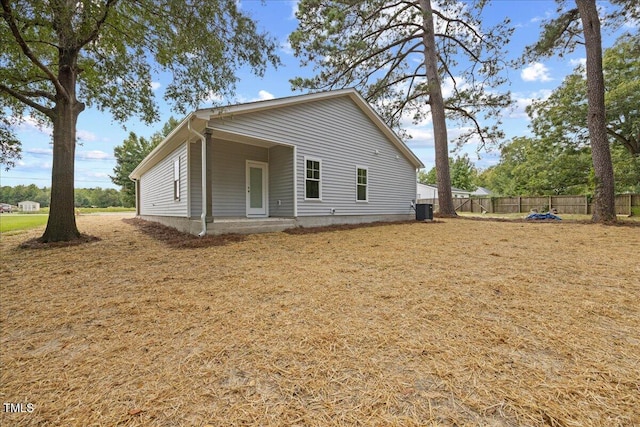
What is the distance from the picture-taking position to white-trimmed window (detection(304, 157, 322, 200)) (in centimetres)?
913

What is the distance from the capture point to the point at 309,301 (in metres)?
2.76

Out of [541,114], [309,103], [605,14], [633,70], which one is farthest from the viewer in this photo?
[541,114]

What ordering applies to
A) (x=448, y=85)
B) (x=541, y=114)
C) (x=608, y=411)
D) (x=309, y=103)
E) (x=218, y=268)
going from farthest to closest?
1. (x=541, y=114)
2. (x=448, y=85)
3. (x=309, y=103)
4. (x=218, y=268)
5. (x=608, y=411)

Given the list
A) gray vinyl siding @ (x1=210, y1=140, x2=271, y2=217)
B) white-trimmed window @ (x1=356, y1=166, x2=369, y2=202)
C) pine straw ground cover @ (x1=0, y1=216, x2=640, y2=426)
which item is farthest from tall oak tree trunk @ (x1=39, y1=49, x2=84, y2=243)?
white-trimmed window @ (x1=356, y1=166, x2=369, y2=202)

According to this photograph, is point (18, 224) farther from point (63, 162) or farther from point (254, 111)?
point (254, 111)

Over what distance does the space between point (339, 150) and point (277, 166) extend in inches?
93.3

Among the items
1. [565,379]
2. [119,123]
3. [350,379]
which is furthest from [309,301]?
[119,123]

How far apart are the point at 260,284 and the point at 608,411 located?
288 centimetres

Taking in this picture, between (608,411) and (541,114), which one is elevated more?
(541,114)

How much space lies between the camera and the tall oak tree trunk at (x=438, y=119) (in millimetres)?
13195

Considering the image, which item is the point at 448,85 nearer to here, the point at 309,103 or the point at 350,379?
the point at 309,103

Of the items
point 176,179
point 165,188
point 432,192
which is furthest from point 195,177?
point 432,192

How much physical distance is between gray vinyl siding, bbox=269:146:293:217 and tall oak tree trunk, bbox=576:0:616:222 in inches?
424

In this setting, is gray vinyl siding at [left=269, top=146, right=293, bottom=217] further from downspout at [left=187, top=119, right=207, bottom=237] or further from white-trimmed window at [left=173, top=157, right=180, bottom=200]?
white-trimmed window at [left=173, top=157, right=180, bottom=200]
